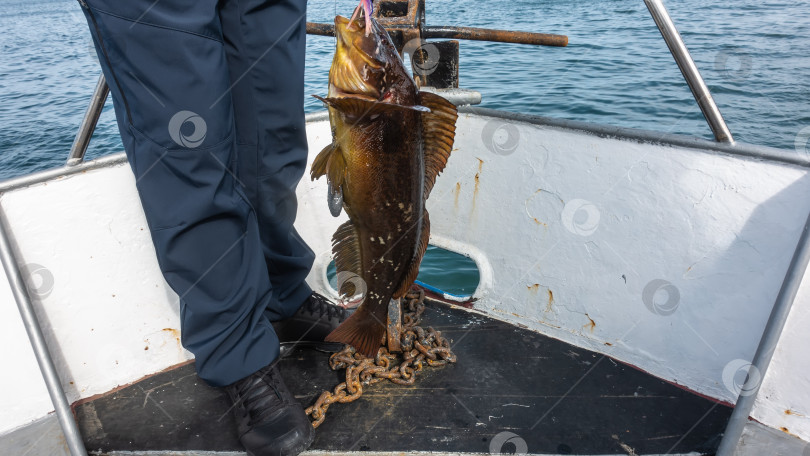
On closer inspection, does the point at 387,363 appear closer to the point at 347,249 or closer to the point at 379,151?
the point at 347,249

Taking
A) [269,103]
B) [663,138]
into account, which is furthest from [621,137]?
[269,103]

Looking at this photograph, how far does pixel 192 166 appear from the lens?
180 centimetres

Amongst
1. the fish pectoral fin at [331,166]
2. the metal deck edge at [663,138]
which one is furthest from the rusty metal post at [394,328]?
the metal deck edge at [663,138]

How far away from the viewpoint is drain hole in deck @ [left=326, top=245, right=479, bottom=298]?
6.01m

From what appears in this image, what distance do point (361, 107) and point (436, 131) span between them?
1.05 feet

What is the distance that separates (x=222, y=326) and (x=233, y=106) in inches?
32.9

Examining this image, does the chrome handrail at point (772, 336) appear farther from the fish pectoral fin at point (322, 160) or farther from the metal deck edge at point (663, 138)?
the fish pectoral fin at point (322, 160)

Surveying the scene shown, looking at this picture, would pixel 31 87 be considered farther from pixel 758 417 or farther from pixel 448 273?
pixel 758 417

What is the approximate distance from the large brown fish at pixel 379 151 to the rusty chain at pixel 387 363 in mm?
592

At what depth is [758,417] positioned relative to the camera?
2.15 metres

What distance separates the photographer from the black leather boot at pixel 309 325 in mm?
2678

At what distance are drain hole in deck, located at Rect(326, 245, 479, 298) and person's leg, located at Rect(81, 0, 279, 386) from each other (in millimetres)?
3688

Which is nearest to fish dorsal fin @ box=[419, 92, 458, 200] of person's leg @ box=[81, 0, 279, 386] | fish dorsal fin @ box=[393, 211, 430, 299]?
fish dorsal fin @ box=[393, 211, 430, 299]

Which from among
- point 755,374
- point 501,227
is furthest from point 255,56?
point 755,374
